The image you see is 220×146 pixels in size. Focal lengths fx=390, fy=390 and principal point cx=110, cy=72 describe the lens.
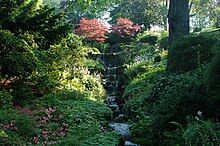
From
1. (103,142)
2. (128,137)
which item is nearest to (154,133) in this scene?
(103,142)

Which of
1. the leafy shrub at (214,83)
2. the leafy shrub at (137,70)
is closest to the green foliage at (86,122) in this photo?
the leafy shrub at (214,83)

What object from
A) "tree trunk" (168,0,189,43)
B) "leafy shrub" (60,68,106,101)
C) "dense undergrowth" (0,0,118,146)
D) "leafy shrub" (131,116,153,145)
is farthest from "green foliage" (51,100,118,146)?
"tree trunk" (168,0,189,43)

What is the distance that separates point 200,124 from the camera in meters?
6.45

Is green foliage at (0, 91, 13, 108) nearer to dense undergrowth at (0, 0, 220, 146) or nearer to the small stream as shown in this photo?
dense undergrowth at (0, 0, 220, 146)

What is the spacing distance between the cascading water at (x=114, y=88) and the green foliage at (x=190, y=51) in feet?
7.98

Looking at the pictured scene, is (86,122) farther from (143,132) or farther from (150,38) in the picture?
(150,38)

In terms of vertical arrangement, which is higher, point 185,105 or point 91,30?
point 91,30

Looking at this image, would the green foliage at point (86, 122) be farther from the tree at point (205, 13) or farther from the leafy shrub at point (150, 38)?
the tree at point (205, 13)

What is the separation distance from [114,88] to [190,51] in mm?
8753

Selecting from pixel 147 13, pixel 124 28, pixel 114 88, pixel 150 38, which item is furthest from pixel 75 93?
pixel 147 13

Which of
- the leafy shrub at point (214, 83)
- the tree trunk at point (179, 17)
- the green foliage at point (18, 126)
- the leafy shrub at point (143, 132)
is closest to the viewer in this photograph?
the leafy shrub at point (214, 83)

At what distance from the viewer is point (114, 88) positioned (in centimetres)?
1995

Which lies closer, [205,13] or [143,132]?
[143,132]

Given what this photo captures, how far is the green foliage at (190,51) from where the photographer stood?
37.4 feet
